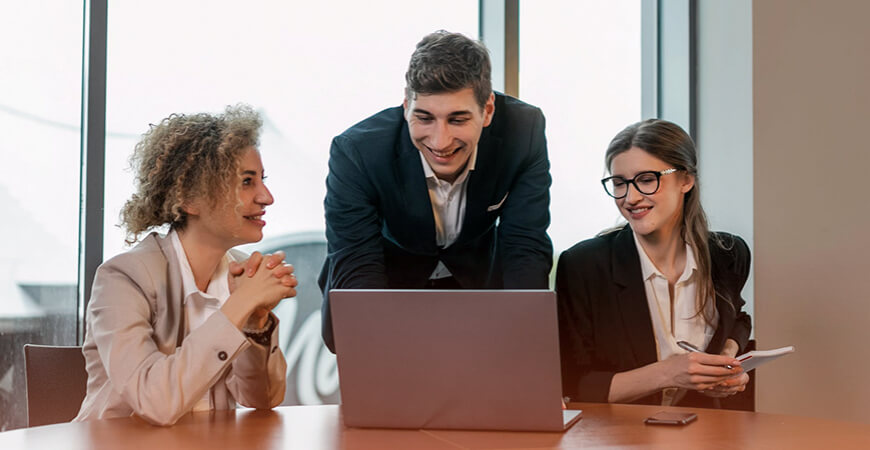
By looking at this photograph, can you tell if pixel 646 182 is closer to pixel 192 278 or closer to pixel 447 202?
pixel 447 202

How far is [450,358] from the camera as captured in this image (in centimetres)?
130

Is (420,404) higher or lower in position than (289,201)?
lower

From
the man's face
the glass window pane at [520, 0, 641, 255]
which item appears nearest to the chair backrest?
the man's face

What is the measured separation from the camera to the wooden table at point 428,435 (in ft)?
4.05

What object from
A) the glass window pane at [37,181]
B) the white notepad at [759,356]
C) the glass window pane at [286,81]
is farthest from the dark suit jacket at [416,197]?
the glass window pane at [37,181]

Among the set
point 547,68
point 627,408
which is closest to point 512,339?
point 627,408

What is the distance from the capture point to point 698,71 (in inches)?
132

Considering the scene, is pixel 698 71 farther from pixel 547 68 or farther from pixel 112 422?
pixel 112 422

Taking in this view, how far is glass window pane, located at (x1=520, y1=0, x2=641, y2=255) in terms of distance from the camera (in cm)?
326

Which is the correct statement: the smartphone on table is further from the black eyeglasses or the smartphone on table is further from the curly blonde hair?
the curly blonde hair

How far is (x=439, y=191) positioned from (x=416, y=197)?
0.28ft

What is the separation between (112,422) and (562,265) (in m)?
1.28

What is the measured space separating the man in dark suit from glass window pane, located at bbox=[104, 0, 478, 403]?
650 mm

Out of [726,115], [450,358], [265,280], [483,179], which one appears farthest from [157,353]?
[726,115]
